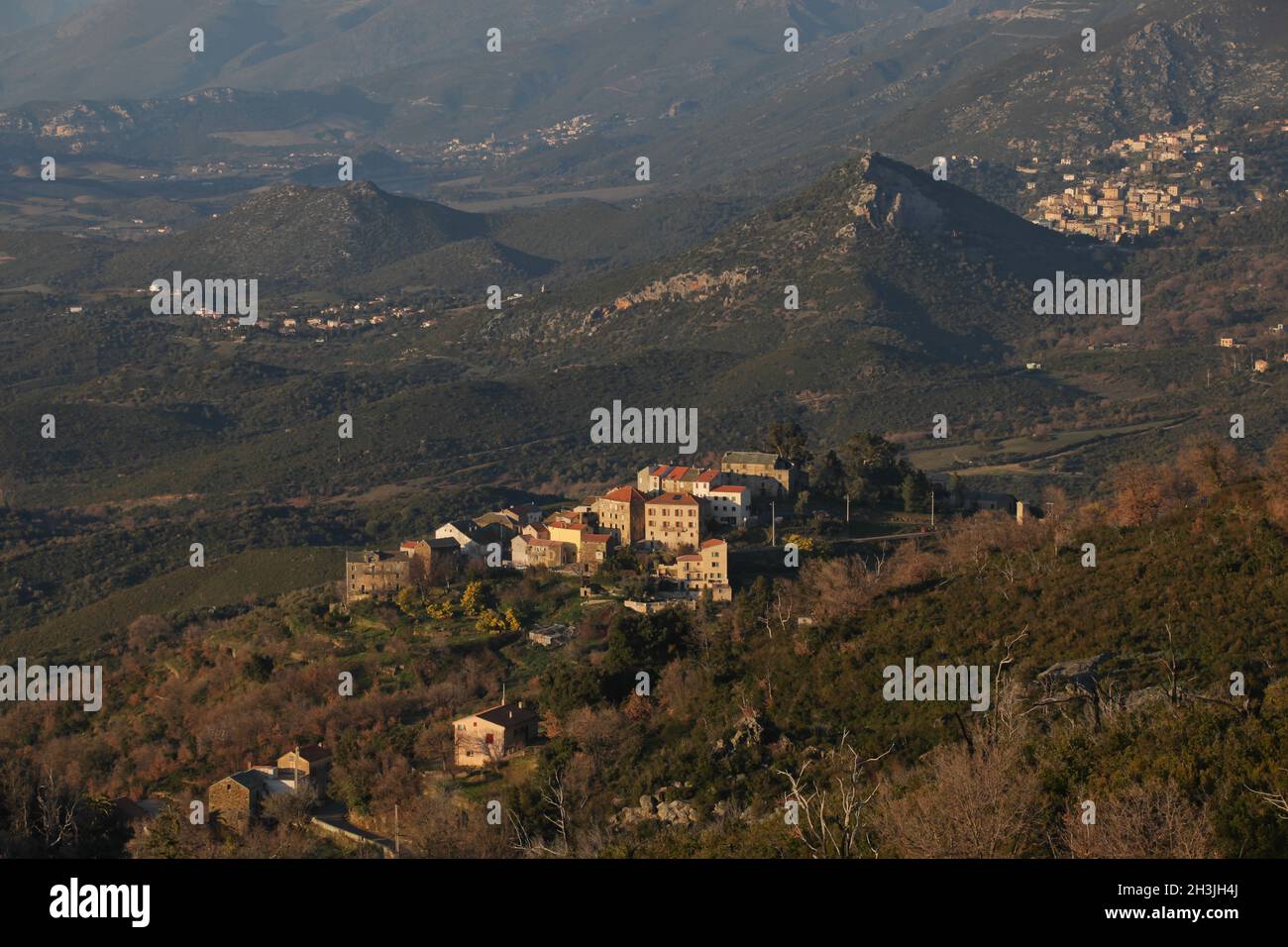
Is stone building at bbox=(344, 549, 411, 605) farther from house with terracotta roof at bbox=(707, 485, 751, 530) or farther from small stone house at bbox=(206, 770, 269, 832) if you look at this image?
small stone house at bbox=(206, 770, 269, 832)

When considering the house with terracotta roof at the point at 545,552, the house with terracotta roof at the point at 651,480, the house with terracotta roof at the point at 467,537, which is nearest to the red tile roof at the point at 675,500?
the house with terracotta roof at the point at 651,480

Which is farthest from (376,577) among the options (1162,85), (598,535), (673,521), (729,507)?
(1162,85)

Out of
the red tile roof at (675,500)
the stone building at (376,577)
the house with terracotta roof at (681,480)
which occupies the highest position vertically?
the house with terracotta roof at (681,480)

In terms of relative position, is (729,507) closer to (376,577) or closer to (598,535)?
(598,535)

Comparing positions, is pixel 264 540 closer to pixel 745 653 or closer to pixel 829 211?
pixel 745 653

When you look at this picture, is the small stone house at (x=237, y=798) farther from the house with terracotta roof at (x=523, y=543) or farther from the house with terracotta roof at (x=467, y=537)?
the house with terracotta roof at (x=467, y=537)

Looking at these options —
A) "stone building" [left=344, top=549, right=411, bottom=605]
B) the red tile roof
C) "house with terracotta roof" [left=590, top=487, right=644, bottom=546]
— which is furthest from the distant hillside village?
"stone building" [left=344, top=549, right=411, bottom=605]

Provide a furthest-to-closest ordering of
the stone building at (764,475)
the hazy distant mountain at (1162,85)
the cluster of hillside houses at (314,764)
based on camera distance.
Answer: the hazy distant mountain at (1162,85), the stone building at (764,475), the cluster of hillside houses at (314,764)
